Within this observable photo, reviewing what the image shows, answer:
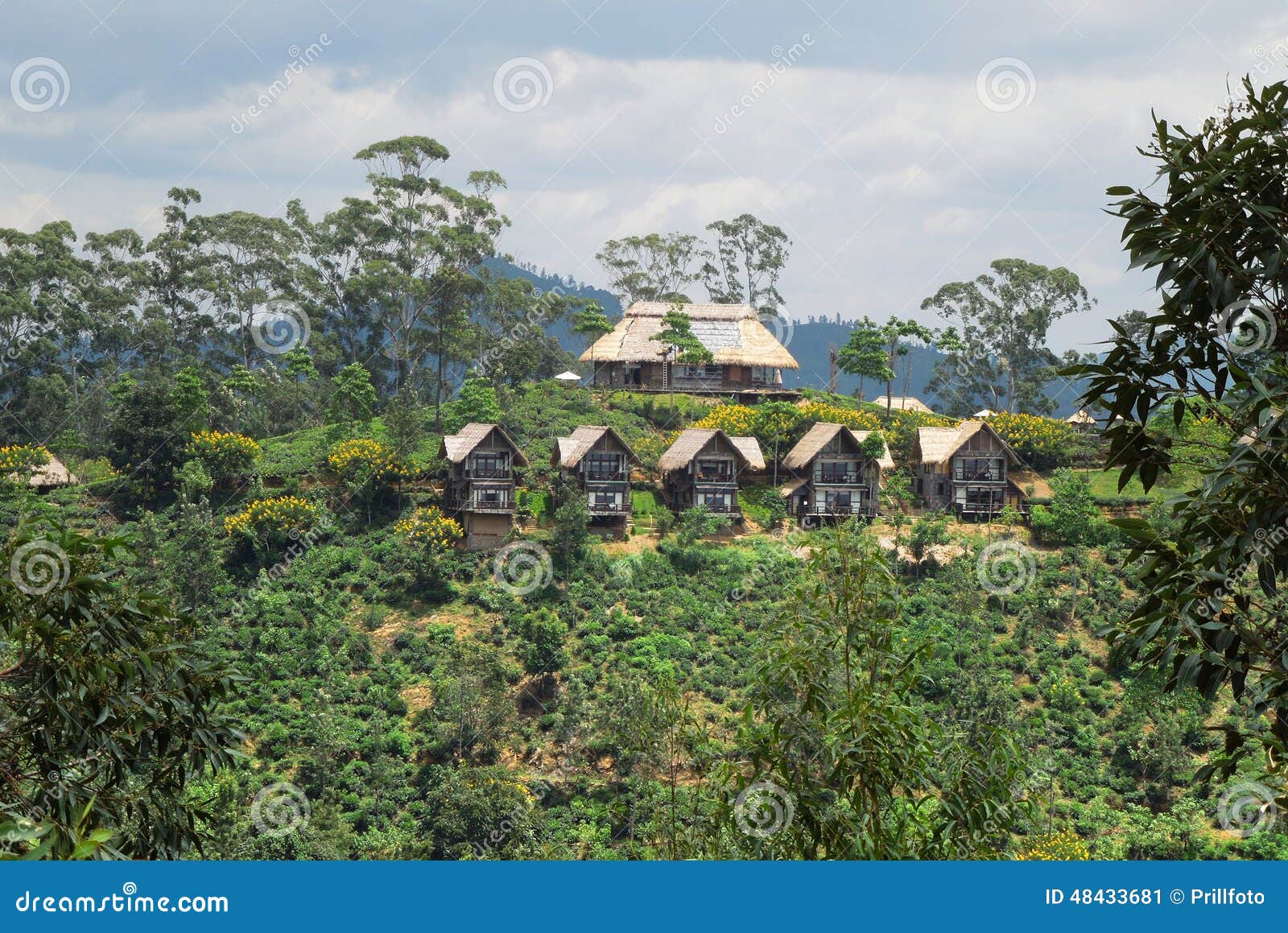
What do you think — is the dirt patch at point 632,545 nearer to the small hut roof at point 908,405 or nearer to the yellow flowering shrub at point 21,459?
the yellow flowering shrub at point 21,459

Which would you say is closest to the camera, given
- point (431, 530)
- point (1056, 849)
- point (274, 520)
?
point (1056, 849)

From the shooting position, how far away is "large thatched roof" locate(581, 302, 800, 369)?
160 feet

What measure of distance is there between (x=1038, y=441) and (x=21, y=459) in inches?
1199

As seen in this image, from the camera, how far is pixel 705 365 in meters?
48.7

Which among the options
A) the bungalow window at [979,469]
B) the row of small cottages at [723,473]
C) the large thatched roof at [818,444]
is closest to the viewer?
the row of small cottages at [723,473]

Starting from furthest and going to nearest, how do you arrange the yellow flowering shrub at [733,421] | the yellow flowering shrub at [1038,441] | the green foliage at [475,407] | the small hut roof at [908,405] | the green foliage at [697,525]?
the small hut roof at [908,405] < the yellow flowering shrub at [1038,441] < the green foliage at [475,407] < the yellow flowering shrub at [733,421] < the green foliage at [697,525]

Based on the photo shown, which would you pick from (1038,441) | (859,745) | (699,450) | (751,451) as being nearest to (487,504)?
(699,450)

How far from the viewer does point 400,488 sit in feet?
119

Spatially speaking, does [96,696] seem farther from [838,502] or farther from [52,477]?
[52,477]

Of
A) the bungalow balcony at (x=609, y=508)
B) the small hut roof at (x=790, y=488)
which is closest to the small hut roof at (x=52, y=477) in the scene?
the bungalow balcony at (x=609, y=508)

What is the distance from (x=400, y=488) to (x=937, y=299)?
2800 centimetres

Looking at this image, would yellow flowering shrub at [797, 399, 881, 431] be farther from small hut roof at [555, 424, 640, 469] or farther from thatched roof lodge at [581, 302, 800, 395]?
small hut roof at [555, 424, 640, 469]

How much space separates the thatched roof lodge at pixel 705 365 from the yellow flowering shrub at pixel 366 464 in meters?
13.8

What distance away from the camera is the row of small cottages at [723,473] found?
3491cm
